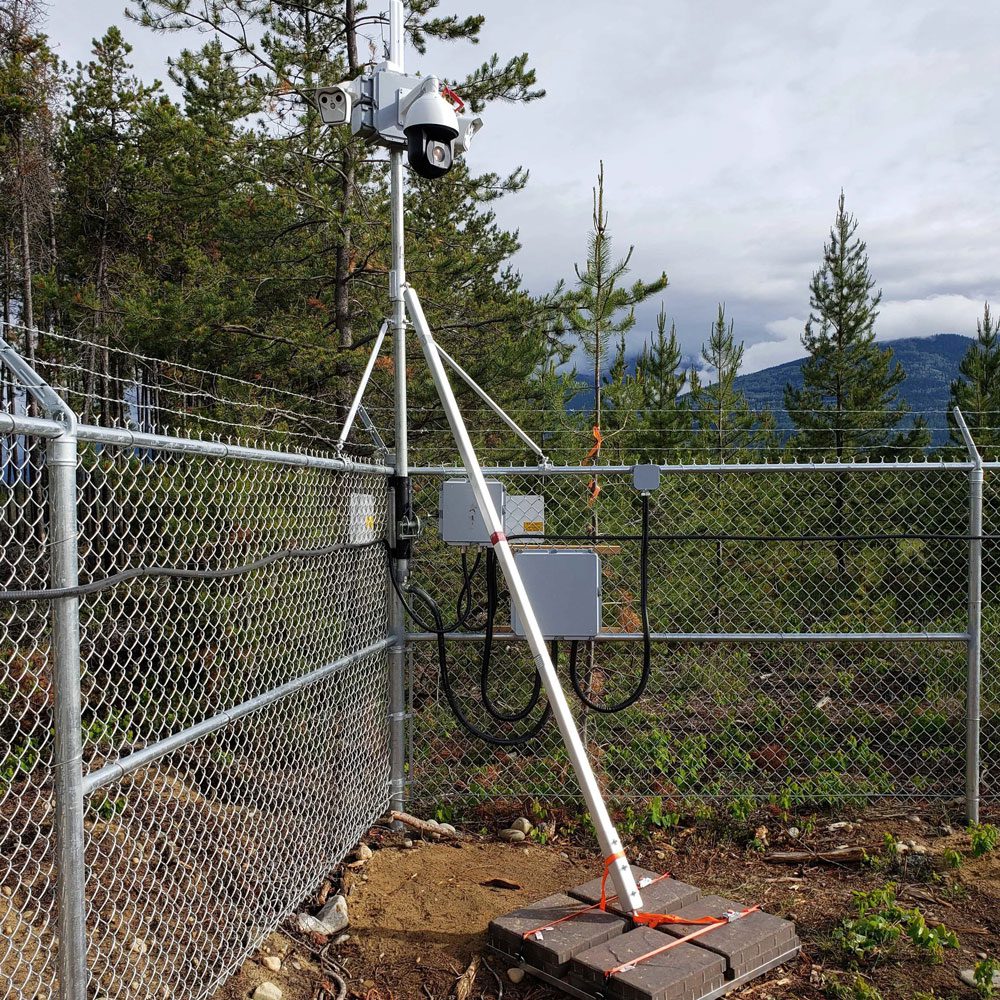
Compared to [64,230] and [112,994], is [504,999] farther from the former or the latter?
[64,230]

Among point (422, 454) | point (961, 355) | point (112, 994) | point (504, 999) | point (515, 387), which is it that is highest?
point (961, 355)

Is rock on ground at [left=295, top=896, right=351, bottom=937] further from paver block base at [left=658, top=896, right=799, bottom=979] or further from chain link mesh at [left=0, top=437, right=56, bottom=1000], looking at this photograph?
paver block base at [left=658, top=896, right=799, bottom=979]

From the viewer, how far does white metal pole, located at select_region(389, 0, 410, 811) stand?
194 inches

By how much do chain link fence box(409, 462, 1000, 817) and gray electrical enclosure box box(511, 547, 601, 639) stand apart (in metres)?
0.26

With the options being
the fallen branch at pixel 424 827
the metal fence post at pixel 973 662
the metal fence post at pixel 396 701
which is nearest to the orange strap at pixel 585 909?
the fallen branch at pixel 424 827

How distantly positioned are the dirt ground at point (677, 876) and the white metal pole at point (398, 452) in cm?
44

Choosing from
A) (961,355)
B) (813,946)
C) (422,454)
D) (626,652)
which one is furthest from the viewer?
(961,355)

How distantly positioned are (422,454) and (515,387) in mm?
2233

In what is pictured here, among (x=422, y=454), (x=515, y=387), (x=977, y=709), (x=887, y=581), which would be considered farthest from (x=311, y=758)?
(x=887, y=581)

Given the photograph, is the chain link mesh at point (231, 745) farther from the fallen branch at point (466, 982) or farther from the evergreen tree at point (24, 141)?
the evergreen tree at point (24, 141)

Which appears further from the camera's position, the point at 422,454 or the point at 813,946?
the point at 422,454

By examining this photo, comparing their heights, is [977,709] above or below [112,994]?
above

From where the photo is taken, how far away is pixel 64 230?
1855 cm

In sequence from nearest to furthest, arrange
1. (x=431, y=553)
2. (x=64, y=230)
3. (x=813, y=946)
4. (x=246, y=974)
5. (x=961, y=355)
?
(x=246, y=974)
(x=813, y=946)
(x=431, y=553)
(x=961, y=355)
(x=64, y=230)
